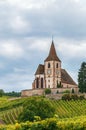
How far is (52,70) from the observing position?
163625 mm

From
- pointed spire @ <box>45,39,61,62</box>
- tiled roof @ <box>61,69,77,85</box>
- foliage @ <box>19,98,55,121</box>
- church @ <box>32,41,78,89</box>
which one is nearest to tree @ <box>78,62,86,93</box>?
church @ <box>32,41,78,89</box>

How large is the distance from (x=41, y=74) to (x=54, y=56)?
787cm

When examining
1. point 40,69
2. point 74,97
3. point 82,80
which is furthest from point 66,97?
point 40,69

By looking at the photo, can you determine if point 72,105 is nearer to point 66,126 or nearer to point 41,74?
point 41,74

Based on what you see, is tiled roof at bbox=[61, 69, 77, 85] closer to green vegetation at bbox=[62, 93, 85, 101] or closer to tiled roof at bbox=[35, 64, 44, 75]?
tiled roof at bbox=[35, 64, 44, 75]

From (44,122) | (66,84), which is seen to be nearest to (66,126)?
(44,122)

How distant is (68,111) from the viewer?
108 metres

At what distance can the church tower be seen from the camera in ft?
525

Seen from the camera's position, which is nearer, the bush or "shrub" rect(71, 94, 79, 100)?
"shrub" rect(71, 94, 79, 100)

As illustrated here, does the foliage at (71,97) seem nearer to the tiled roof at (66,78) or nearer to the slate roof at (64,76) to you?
the slate roof at (64,76)

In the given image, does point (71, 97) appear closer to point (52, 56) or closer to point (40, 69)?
point (40, 69)

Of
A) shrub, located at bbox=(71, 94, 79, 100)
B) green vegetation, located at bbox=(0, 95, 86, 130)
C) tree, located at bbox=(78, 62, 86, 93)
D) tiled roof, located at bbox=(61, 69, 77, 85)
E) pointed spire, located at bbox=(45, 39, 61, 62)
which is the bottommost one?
green vegetation, located at bbox=(0, 95, 86, 130)

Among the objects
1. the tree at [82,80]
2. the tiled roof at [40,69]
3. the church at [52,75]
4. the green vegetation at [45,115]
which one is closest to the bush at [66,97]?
the green vegetation at [45,115]

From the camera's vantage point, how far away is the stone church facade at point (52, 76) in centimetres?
15925
